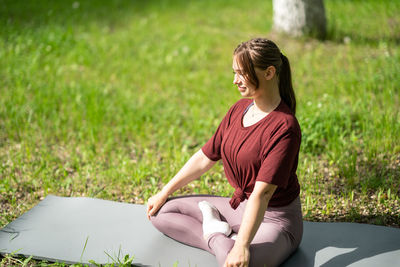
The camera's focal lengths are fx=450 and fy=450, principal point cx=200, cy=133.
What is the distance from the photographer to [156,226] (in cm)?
265

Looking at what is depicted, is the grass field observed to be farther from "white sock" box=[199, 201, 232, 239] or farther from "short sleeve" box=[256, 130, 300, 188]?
"short sleeve" box=[256, 130, 300, 188]

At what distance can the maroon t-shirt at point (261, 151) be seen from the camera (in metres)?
2.13

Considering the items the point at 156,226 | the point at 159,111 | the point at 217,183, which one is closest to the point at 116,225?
the point at 156,226

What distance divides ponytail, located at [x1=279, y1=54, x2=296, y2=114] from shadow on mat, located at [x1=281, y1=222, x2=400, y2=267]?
799 mm

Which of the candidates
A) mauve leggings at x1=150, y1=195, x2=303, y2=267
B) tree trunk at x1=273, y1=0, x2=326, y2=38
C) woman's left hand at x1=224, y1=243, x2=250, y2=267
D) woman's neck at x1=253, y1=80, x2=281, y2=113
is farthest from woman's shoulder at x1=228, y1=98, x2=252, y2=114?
tree trunk at x1=273, y1=0, x2=326, y2=38

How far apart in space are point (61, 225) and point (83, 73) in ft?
10.7

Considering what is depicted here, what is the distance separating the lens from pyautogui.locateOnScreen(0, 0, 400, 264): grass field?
11.4ft

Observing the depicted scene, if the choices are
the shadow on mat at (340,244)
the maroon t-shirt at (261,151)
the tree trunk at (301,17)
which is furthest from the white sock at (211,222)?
the tree trunk at (301,17)

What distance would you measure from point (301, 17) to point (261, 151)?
4293 millimetres

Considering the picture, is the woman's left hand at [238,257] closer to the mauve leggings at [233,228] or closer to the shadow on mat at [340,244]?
the mauve leggings at [233,228]

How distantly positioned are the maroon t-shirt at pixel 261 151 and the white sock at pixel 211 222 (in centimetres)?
12

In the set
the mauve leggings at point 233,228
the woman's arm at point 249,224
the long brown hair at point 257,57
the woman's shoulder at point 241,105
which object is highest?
the long brown hair at point 257,57

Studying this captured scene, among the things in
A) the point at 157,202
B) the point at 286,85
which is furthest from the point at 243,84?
the point at 157,202

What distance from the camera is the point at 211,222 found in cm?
241
